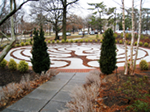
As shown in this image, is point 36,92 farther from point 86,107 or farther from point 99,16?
point 99,16

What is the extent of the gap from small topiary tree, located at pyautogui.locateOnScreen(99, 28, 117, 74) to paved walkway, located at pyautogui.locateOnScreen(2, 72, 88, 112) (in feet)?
3.73

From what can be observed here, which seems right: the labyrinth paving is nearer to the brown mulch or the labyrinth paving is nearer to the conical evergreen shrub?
the conical evergreen shrub

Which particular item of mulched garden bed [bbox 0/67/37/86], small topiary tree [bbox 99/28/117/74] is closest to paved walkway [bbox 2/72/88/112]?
small topiary tree [bbox 99/28/117/74]

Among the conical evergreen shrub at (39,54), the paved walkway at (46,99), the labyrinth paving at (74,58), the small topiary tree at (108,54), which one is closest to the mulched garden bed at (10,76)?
the conical evergreen shrub at (39,54)

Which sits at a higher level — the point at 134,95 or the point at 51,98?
the point at 134,95

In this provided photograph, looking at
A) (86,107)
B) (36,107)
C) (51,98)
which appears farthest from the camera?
(51,98)

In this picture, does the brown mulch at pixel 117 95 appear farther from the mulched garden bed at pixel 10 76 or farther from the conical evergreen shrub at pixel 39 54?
the mulched garden bed at pixel 10 76

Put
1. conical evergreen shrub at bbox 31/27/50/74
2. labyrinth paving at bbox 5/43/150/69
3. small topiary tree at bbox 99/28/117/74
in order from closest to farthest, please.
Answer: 1. small topiary tree at bbox 99/28/117/74
2. conical evergreen shrub at bbox 31/27/50/74
3. labyrinth paving at bbox 5/43/150/69

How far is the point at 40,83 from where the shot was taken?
4.54 m

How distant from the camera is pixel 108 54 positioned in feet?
15.0

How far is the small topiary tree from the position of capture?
458 centimetres

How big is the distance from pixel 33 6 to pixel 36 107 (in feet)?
70.7

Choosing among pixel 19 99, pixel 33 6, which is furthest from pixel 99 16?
pixel 19 99

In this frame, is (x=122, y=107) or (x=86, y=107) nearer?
(x=86, y=107)
